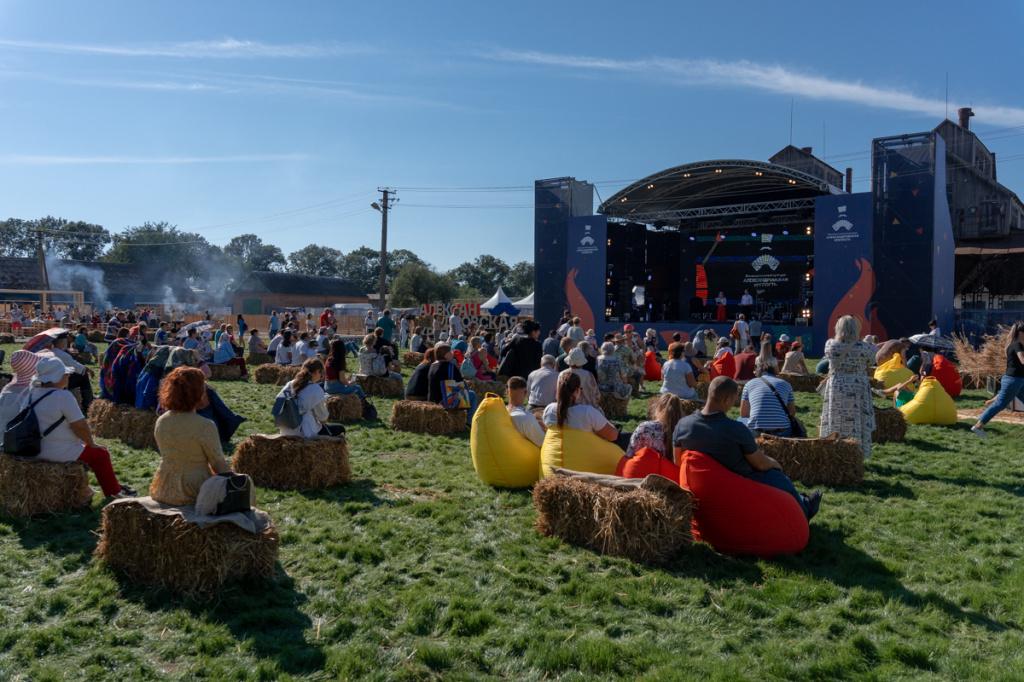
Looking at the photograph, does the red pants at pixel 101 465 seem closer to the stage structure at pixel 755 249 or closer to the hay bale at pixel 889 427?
the hay bale at pixel 889 427

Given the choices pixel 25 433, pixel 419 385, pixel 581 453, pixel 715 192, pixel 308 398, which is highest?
pixel 715 192

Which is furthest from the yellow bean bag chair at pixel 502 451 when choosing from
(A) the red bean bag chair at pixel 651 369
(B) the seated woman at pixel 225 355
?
(B) the seated woman at pixel 225 355

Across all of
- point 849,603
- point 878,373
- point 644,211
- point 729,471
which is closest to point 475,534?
point 729,471

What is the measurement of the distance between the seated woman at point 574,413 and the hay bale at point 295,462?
225 cm

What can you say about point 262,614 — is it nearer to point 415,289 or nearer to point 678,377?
point 678,377

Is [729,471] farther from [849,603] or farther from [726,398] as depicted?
[849,603]

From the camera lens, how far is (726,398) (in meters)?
5.34

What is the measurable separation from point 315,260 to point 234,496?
116m

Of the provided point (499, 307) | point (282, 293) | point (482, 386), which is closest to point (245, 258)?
point (282, 293)

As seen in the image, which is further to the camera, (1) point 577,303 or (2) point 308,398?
(1) point 577,303

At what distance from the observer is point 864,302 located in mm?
24812

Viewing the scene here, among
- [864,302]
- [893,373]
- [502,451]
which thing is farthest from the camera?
[864,302]

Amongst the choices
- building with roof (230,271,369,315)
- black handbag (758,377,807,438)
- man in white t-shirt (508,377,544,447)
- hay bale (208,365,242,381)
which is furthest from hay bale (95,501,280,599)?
building with roof (230,271,369,315)

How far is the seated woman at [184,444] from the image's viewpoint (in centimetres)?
489
